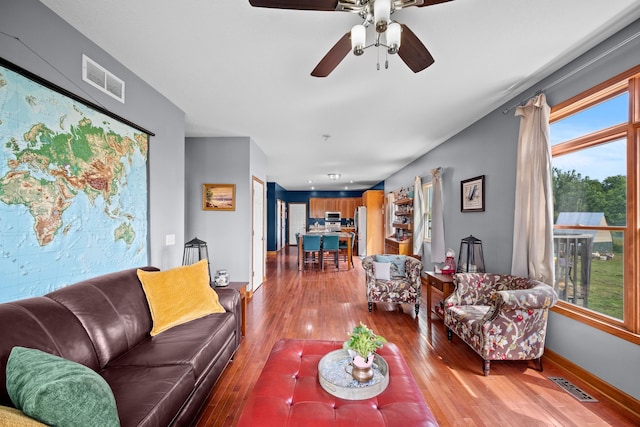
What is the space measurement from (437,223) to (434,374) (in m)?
2.79

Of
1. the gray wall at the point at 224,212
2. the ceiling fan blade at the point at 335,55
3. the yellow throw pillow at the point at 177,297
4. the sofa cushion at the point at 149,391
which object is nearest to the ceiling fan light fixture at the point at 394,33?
the ceiling fan blade at the point at 335,55

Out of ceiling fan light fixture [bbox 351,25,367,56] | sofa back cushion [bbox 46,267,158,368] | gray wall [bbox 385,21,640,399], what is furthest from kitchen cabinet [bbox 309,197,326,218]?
ceiling fan light fixture [bbox 351,25,367,56]

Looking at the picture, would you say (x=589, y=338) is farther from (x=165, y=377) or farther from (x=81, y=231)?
(x=81, y=231)

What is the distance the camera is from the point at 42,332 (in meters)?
1.26

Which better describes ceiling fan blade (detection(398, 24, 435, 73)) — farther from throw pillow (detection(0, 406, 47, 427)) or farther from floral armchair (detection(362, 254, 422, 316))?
floral armchair (detection(362, 254, 422, 316))

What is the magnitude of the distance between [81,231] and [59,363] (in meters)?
1.15

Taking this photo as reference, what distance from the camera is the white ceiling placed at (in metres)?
1.66

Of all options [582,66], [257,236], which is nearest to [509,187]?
[582,66]

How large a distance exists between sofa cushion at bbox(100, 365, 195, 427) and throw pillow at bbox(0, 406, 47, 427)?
38cm

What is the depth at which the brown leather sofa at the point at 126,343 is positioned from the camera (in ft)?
3.90

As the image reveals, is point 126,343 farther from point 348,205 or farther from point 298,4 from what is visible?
point 348,205

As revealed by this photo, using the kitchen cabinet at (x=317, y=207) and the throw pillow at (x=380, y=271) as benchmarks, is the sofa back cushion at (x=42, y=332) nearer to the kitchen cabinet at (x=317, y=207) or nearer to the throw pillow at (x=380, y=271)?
the throw pillow at (x=380, y=271)

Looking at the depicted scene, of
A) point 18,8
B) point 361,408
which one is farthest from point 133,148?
point 361,408

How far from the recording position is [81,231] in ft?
5.98
